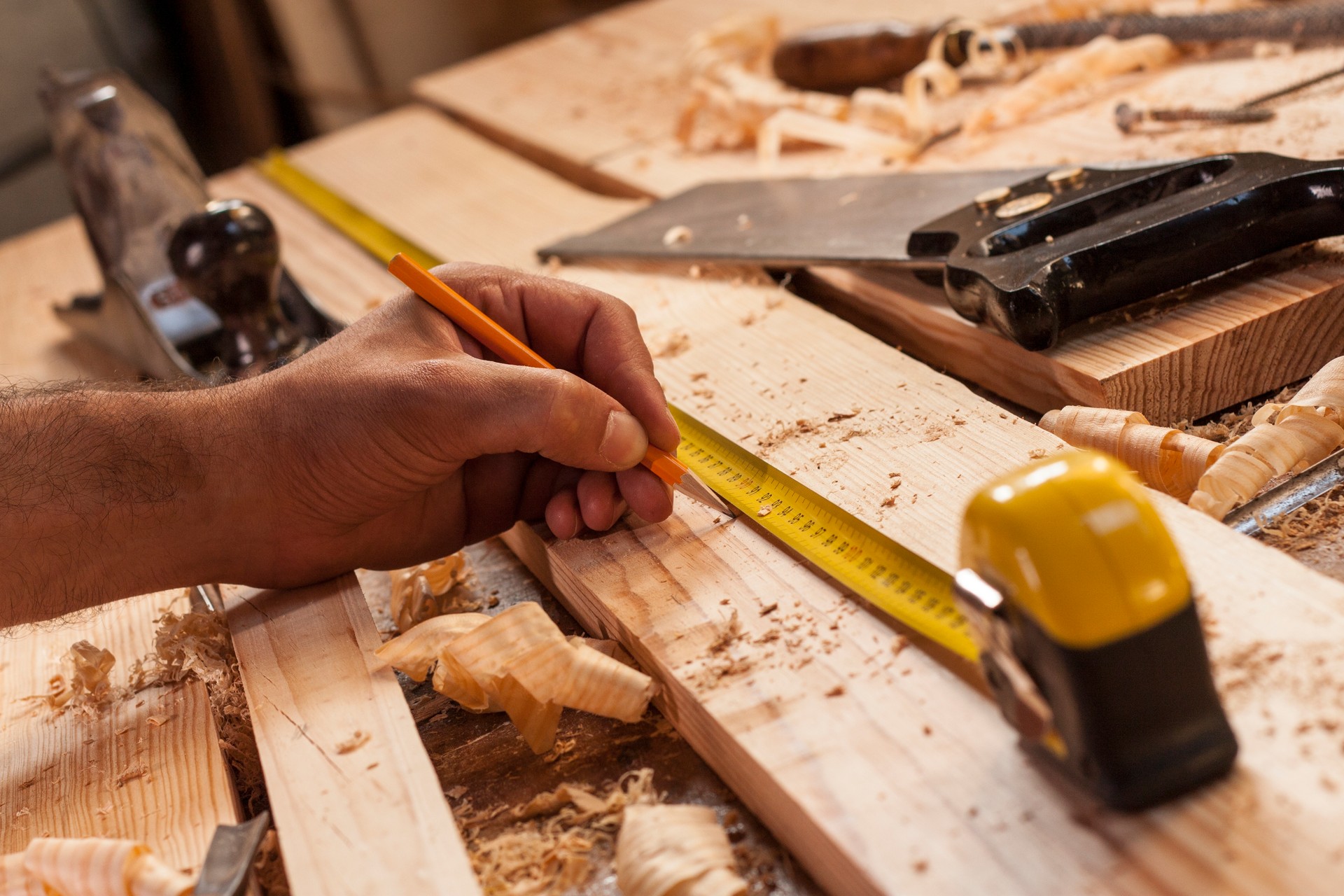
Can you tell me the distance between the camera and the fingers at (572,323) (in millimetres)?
1167

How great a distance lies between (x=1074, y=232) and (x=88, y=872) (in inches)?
44.3

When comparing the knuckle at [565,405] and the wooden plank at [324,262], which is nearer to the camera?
the knuckle at [565,405]

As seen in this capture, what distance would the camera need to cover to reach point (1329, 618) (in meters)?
0.81

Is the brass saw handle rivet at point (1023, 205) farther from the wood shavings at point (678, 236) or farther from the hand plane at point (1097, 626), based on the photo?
the hand plane at point (1097, 626)

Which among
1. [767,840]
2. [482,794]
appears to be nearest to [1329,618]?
[767,840]

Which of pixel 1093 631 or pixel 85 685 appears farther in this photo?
pixel 85 685

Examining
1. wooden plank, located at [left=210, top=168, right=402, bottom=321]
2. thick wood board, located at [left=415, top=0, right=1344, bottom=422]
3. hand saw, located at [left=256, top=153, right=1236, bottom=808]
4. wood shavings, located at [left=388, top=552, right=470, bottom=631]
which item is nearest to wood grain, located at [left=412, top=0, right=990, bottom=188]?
thick wood board, located at [left=415, top=0, right=1344, bottom=422]

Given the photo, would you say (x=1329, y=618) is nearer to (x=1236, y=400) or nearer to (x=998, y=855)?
(x=998, y=855)

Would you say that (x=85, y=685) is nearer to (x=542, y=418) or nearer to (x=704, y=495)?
(x=542, y=418)

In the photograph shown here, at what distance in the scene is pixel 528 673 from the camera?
3.17 ft

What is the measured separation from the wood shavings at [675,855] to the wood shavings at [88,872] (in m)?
0.32

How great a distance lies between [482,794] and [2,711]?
53cm

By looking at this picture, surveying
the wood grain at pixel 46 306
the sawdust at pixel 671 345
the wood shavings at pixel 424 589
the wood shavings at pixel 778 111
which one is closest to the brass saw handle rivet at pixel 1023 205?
the sawdust at pixel 671 345

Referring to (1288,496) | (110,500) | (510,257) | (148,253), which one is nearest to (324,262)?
(148,253)
